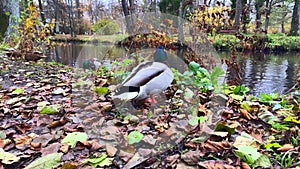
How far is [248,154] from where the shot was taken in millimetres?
845

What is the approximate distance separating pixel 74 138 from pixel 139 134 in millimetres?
254

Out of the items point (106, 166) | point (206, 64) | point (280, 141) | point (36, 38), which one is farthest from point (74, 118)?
point (36, 38)

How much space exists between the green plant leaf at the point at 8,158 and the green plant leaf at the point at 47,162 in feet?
0.25

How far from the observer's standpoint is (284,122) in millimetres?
1149

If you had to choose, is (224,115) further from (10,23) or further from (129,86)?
(10,23)

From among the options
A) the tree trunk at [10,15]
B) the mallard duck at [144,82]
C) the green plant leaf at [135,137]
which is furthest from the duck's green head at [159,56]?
the tree trunk at [10,15]

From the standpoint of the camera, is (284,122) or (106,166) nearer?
(106,166)

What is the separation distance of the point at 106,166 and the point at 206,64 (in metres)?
2.10

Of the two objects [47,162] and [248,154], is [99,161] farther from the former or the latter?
[248,154]

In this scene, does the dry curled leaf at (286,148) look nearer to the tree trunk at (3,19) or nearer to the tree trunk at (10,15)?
the tree trunk at (10,15)

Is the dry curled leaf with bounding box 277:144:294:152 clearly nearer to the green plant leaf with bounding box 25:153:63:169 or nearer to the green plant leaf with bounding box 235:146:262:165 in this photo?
the green plant leaf with bounding box 235:146:262:165

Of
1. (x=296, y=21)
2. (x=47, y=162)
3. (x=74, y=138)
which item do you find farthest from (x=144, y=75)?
(x=296, y=21)

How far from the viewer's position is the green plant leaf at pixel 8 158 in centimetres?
85

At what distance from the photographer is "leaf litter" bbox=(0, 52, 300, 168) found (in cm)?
85
